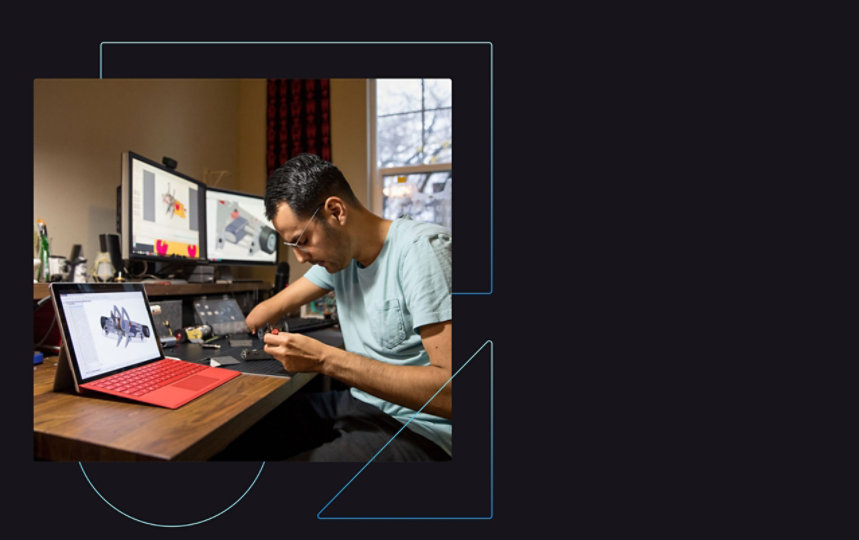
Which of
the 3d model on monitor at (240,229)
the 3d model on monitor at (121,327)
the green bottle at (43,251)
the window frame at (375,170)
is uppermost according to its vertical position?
the window frame at (375,170)

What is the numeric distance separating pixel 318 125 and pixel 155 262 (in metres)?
0.63

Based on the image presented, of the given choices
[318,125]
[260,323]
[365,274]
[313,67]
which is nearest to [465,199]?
[365,274]

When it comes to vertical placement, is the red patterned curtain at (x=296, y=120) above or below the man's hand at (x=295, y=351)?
above

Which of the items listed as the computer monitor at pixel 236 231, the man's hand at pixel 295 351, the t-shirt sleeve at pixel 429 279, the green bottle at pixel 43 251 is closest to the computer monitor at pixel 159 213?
the computer monitor at pixel 236 231

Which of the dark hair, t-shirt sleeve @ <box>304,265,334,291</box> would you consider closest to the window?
the dark hair

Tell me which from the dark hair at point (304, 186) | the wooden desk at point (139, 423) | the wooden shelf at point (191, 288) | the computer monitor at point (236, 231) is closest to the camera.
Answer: the wooden desk at point (139, 423)

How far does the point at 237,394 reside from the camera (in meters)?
0.71

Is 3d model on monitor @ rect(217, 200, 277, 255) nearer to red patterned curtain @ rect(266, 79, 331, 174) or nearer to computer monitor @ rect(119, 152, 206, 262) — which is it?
computer monitor @ rect(119, 152, 206, 262)

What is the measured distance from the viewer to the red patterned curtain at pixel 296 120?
938 millimetres

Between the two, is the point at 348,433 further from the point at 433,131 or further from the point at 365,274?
the point at 433,131

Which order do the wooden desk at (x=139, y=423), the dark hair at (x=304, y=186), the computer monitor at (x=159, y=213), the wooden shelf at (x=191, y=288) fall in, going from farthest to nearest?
the computer monitor at (x=159, y=213)
the dark hair at (x=304, y=186)
the wooden shelf at (x=191, y=288)
the wooden desk at (x=139, y=423)

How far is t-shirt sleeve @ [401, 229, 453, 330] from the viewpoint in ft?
2.55

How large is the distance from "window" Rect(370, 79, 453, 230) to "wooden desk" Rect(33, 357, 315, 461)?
496mm

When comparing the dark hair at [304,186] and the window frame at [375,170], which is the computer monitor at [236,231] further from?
the window frame at [375,170]
